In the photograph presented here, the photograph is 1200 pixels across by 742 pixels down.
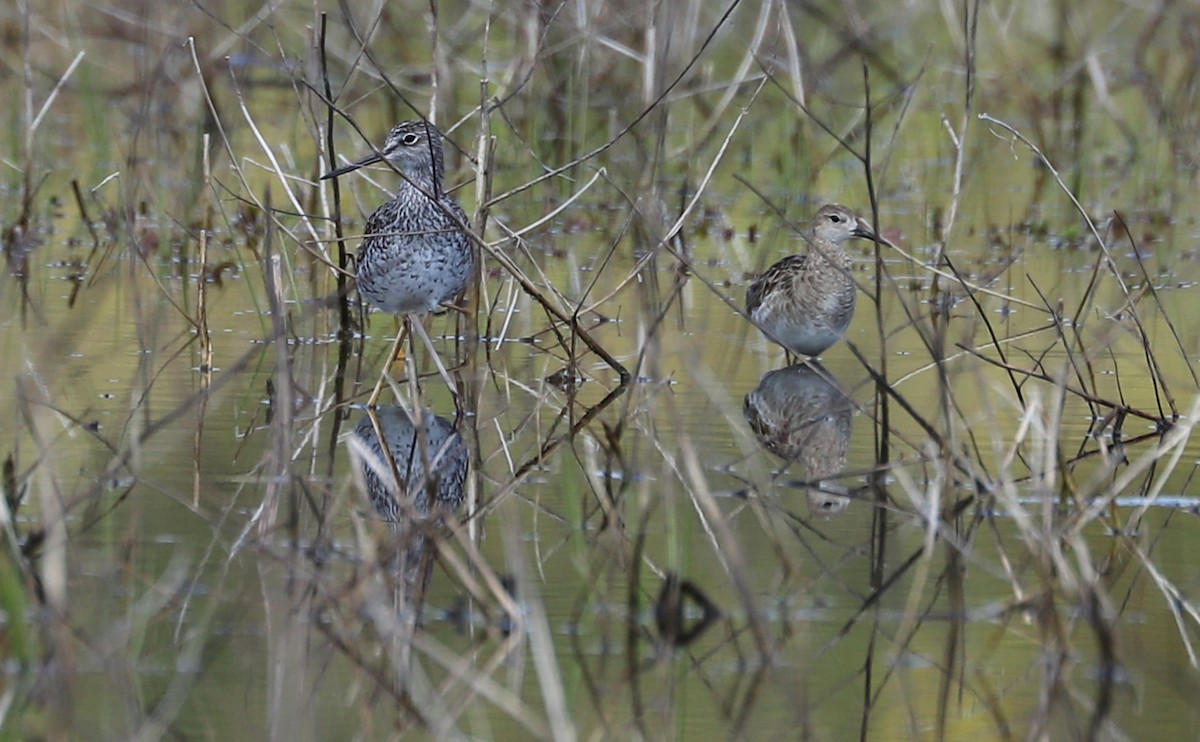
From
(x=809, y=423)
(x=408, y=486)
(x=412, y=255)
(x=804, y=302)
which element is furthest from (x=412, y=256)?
(x=408, y=486)

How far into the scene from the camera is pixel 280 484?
546cm

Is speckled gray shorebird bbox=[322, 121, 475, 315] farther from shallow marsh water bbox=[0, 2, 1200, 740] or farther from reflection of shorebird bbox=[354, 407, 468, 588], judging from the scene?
reflection of shorebird bbox=[354, 407, 468, 588]

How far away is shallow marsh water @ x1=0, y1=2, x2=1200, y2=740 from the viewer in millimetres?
4074

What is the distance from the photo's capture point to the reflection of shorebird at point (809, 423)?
591 centimetres

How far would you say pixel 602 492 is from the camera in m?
5.76

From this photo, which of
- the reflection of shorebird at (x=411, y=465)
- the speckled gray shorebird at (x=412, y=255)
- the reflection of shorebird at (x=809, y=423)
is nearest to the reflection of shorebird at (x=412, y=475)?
the reflection of shorebird at (x=411, y=465)

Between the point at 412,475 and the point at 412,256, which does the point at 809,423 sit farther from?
the point at 412,256

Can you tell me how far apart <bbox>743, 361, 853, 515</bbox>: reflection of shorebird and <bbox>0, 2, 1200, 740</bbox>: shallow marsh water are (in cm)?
3

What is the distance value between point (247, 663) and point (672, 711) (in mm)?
833

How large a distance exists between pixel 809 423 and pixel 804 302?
169cm

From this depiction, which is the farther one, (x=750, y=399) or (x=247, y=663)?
(x=750, y=399)

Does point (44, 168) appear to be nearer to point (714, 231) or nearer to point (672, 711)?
point (714, 231)

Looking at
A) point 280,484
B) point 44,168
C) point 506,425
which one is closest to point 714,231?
point 44,168

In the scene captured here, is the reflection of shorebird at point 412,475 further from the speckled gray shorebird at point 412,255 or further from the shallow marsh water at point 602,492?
the speckled gray shorebird at point 412,255
